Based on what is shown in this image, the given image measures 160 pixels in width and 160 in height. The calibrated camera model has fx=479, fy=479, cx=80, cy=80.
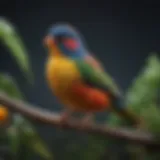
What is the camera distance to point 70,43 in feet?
2.37

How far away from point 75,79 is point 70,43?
6 cm

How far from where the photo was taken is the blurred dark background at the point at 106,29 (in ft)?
3.62

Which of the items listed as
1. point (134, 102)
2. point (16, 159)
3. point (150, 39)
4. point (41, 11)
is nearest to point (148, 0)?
point (150, 39)

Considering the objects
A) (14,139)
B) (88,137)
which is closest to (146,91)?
(88,137)

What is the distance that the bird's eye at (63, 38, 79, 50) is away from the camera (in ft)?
2.37

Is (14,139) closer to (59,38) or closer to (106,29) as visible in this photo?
(59,38)

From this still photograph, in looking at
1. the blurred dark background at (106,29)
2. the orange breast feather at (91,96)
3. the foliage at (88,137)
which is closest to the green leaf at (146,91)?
the foliage at (88,137)

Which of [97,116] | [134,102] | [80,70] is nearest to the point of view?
[80,70]

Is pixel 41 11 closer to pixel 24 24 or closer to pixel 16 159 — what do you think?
pixel 24 24

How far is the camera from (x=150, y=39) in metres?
1.11

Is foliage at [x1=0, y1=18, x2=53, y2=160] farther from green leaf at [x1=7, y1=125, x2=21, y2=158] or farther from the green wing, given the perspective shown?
the green wing

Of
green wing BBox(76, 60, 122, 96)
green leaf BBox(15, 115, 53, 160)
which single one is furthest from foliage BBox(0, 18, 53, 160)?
green wing BBox(76, 60, 122, 96)

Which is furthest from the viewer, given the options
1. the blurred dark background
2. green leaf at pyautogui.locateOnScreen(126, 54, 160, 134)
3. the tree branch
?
the blurred dark background

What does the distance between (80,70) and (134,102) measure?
156 millimetres
